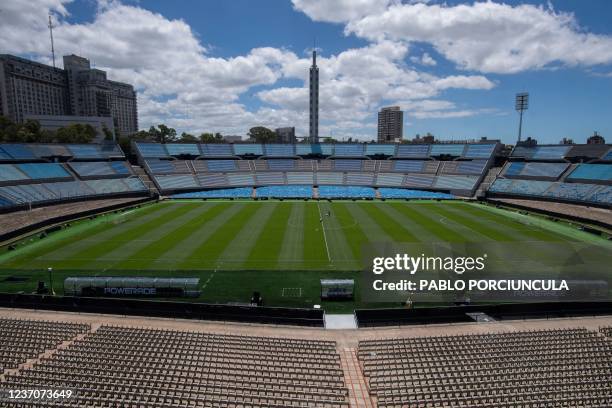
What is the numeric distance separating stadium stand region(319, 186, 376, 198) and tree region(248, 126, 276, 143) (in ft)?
285

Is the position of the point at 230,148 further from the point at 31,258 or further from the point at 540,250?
the point at 540,250

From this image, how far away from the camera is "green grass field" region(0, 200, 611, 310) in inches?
1174

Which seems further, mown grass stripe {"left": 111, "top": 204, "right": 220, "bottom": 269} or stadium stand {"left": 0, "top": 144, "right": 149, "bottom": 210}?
stadium stand {"left": 0, "top": 144, "right": 149, "bottom": 210}

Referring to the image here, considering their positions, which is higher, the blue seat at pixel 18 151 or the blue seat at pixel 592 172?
the blue seat at pixel 18 151

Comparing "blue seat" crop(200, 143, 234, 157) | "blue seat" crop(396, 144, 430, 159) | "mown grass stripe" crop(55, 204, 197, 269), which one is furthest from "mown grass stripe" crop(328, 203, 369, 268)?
"blue seat" crop(200, 143, 234, 157)

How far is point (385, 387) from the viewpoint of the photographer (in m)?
14.7

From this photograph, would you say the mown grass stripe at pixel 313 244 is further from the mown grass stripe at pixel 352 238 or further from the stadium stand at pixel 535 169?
the stadium stand at pixel 535 169

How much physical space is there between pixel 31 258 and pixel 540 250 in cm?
5181

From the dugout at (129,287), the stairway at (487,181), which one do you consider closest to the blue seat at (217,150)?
the stairway at (487,181)

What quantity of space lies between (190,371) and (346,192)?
67.1m

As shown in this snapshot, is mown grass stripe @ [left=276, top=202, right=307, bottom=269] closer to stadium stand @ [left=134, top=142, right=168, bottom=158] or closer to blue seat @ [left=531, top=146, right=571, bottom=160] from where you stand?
stadium stand @ [left=134, top=142, right=168, bottom=158]

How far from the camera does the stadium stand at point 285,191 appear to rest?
77.7 metres

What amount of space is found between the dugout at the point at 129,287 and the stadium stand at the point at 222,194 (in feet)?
163

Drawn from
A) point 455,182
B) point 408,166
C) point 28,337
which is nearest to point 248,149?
point 408,166
